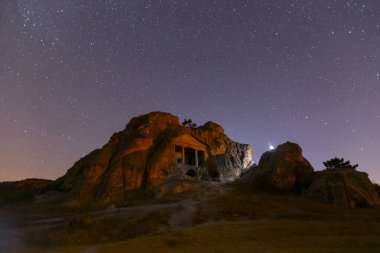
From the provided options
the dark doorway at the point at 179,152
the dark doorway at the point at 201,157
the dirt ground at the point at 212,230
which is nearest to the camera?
the dirt ground at the point at 212,230

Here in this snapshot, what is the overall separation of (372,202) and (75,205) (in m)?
30.4

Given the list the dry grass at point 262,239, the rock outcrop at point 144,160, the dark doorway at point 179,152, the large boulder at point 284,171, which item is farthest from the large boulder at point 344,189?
the dark doorway at point 179,152

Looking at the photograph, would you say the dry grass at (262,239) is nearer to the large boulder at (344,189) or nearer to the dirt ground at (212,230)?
the dirt ground at (212,230)

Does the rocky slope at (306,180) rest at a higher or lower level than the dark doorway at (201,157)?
lower

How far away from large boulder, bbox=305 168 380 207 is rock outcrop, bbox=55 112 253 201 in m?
16.4

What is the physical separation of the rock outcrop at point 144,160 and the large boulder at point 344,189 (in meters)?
16.4

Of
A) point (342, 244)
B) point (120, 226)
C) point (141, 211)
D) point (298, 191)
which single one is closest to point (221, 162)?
point (298, 191)

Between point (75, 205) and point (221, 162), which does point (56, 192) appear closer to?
point (75, 205)

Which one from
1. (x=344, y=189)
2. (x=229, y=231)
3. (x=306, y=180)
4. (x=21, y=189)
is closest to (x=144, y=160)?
(x=306, y=180)

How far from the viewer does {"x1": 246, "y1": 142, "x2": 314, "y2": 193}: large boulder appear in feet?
115

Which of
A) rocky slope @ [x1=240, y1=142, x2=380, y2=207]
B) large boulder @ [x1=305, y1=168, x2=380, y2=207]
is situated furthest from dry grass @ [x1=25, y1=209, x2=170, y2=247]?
large boulder @ [x1=305, y1=168, x2=380, y2=207]

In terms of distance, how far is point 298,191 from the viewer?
114 feet

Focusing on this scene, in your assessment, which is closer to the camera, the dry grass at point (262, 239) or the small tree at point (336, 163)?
the dry grass at point (262, 239)

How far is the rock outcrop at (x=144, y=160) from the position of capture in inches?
1598
